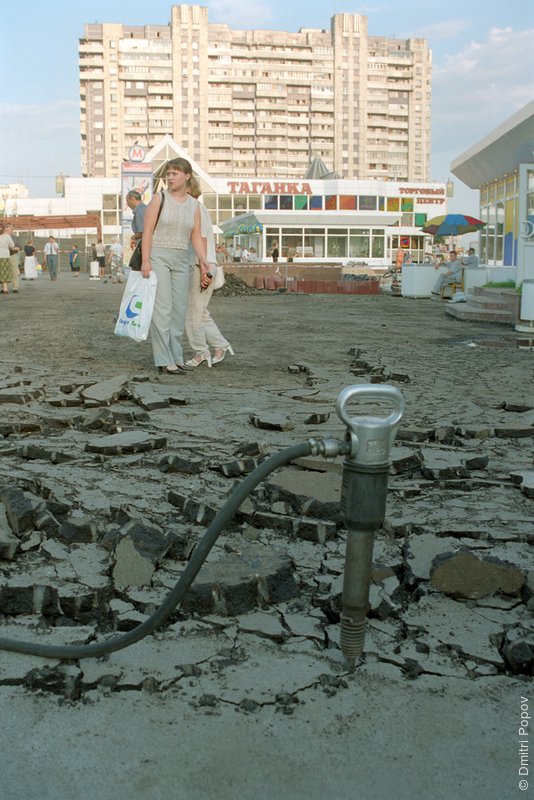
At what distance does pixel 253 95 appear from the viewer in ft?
484

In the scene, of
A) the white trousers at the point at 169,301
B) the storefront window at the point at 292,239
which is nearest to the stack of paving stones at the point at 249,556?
the white trousers at the point at 169,301

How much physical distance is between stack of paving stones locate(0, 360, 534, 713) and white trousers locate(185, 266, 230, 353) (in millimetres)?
3096

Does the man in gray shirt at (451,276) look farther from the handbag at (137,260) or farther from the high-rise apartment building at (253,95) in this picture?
the high-rise apartment building at (253,95)

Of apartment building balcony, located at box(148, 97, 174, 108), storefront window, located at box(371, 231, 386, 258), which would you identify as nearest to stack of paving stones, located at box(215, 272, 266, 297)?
storefront window, located at box(371, 231, 386, 258)

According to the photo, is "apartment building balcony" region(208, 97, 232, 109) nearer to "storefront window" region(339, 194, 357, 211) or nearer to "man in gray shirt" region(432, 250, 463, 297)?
"storefront window" region(339, 194, 357, 211)

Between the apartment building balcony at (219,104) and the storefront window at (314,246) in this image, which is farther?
the apartment building balcony at (219,104)

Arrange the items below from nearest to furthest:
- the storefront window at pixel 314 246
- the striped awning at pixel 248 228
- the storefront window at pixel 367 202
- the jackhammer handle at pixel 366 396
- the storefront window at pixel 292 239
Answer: the jackhammer handle at pixel 366 396
the striped awning at pixel 248 228
the storefront window at pixel 292 239
the storefront window at pixel 314 246
the storefront window at pixel 367 202

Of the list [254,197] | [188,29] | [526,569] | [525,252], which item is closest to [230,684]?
[526,569]

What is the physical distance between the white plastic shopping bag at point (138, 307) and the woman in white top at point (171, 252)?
10 cm

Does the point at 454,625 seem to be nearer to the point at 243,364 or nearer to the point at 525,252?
the point at 243,364

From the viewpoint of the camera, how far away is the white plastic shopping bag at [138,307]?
7.70 meters

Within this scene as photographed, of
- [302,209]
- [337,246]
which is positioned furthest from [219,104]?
[337,246]

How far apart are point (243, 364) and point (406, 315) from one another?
10.7 metres

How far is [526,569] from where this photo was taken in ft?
10.5
